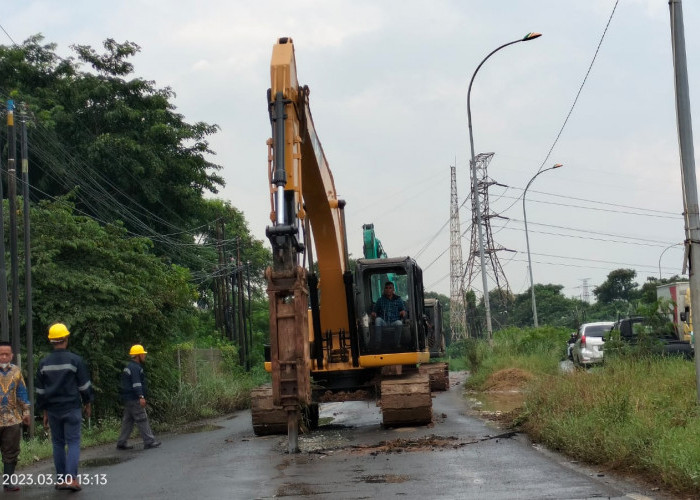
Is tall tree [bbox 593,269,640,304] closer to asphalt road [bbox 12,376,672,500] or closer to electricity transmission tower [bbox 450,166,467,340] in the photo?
electricity transmission tower [bbox 450,166,467,340]

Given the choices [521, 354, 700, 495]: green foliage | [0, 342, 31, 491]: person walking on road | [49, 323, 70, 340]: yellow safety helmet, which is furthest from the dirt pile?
[0, 342, 31, 491]: person walking on road

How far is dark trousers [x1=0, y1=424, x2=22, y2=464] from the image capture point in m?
11.1

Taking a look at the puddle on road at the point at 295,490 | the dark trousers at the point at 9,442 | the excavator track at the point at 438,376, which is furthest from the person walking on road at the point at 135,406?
the excavator track at the point at 438,376

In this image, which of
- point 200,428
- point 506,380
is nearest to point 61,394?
point 200,428

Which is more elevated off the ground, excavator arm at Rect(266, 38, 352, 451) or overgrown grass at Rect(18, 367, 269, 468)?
excavator arm at Rect(266, 38, 352, 451)

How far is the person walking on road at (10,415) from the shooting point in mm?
11133

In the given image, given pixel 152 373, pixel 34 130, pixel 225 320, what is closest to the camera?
pixel 152 373

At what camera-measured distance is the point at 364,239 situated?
72.0 feet

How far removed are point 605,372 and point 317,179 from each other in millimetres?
5480

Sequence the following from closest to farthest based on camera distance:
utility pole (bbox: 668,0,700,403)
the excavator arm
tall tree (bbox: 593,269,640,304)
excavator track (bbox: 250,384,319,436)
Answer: utility pole (bbox: 668,0,700,403), the excavator arm, excavator track (bbox: 250,384,319,436), tall tree (bbox: 593,269,640,304)

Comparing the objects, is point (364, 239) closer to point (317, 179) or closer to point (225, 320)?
point (317, 179)

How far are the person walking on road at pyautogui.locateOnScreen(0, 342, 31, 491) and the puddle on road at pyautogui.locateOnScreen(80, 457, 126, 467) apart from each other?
2526 millimetres

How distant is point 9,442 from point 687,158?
886cm

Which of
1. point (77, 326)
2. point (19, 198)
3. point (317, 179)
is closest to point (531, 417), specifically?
point (317, 179)
